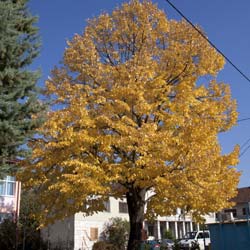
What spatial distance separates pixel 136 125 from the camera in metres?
14.5

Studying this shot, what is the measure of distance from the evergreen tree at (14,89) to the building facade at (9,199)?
17.0 m

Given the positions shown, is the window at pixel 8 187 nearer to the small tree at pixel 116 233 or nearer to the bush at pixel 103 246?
the bush at pixel 103 246

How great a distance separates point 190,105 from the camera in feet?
49.1

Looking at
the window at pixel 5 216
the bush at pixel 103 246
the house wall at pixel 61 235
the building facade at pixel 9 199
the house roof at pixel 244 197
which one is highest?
the house roof at pixel 244 197

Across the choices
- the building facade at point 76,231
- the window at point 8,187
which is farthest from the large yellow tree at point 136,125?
the building facade at point 76,231

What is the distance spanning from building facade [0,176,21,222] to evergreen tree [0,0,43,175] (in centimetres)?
1703

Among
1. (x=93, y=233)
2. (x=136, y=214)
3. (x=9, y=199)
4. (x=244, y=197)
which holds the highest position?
(x=244, y=197)

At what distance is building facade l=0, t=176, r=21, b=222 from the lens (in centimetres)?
2991

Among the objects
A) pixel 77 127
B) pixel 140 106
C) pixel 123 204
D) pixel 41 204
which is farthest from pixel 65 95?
pixel 123 204

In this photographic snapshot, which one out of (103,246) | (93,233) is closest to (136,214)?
(103,246)

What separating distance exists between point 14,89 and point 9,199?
62.5 feet

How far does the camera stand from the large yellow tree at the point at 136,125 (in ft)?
44.5

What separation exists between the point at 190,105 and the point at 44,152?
19.9 feet

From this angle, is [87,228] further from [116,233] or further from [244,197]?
[244,197]
